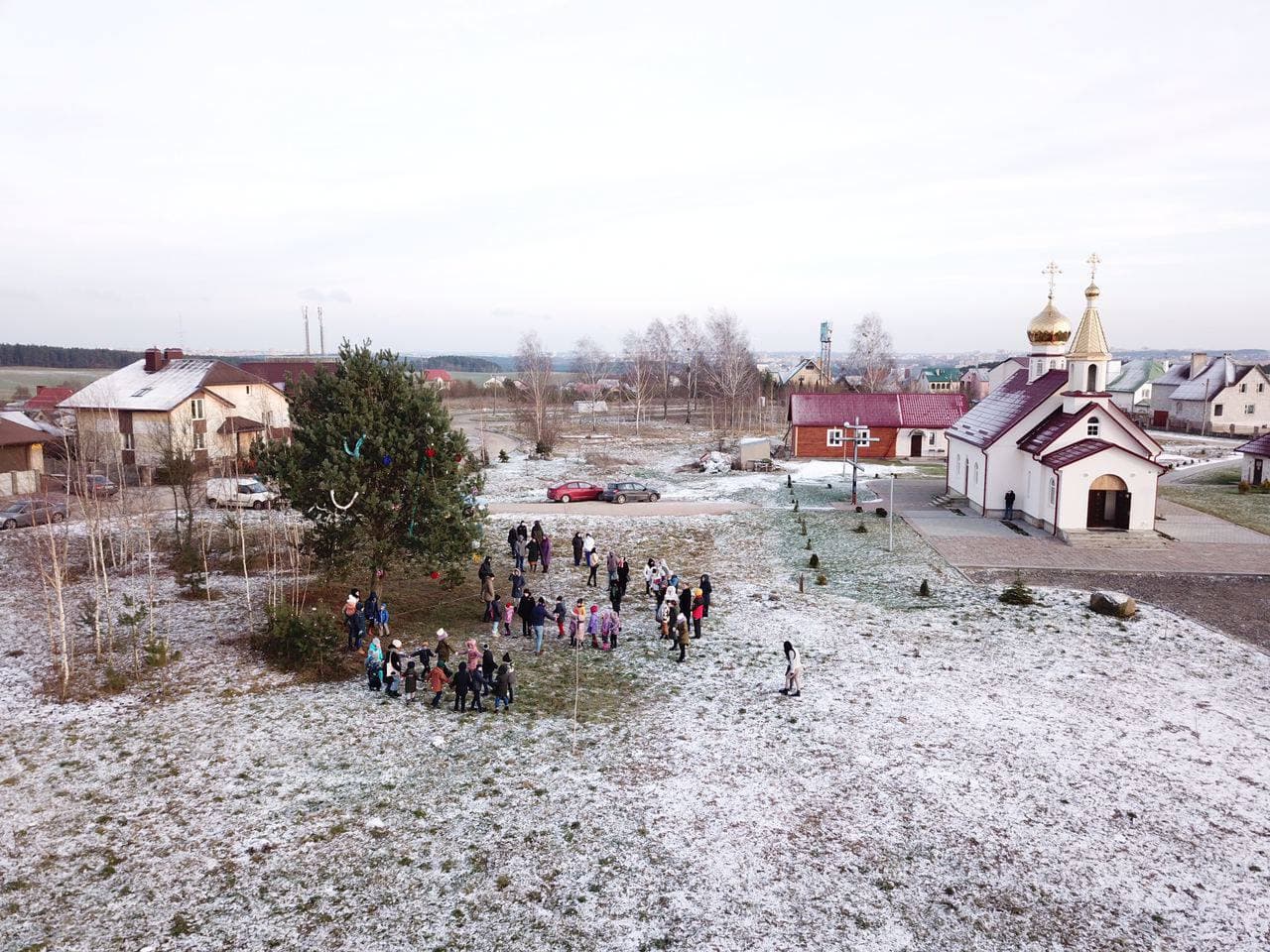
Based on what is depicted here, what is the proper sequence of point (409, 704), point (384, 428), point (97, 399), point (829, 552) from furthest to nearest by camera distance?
point (97, 399) → point (829, 552) → point (384, 428) → point (409, 704)

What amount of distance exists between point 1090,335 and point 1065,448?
4.55 metres

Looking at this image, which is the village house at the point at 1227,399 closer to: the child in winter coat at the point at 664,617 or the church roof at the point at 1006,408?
the church roof at the point at 1006,408

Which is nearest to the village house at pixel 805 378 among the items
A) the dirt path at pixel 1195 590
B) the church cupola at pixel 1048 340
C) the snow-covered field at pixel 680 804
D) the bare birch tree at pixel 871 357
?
the bare birch tree at pixel 871 357

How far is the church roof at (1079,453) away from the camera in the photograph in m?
29.4

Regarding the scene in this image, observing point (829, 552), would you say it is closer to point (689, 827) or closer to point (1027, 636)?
point (1027, 636)

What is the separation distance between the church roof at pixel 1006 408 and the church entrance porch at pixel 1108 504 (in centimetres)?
460

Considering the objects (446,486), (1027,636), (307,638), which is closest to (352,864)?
(307,638)

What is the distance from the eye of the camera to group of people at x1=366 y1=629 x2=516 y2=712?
1611cm

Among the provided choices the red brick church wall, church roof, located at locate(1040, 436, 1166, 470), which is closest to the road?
church roof, located at locate(1040, 436, 1166, 470)

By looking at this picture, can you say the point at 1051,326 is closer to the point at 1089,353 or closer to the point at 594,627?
the point at 1089,353

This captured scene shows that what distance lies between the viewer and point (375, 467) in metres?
19.7

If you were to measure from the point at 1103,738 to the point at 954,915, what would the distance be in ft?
20.6

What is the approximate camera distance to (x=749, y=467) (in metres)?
48.2

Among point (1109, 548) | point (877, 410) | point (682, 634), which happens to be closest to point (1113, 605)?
point (1109, 548)
